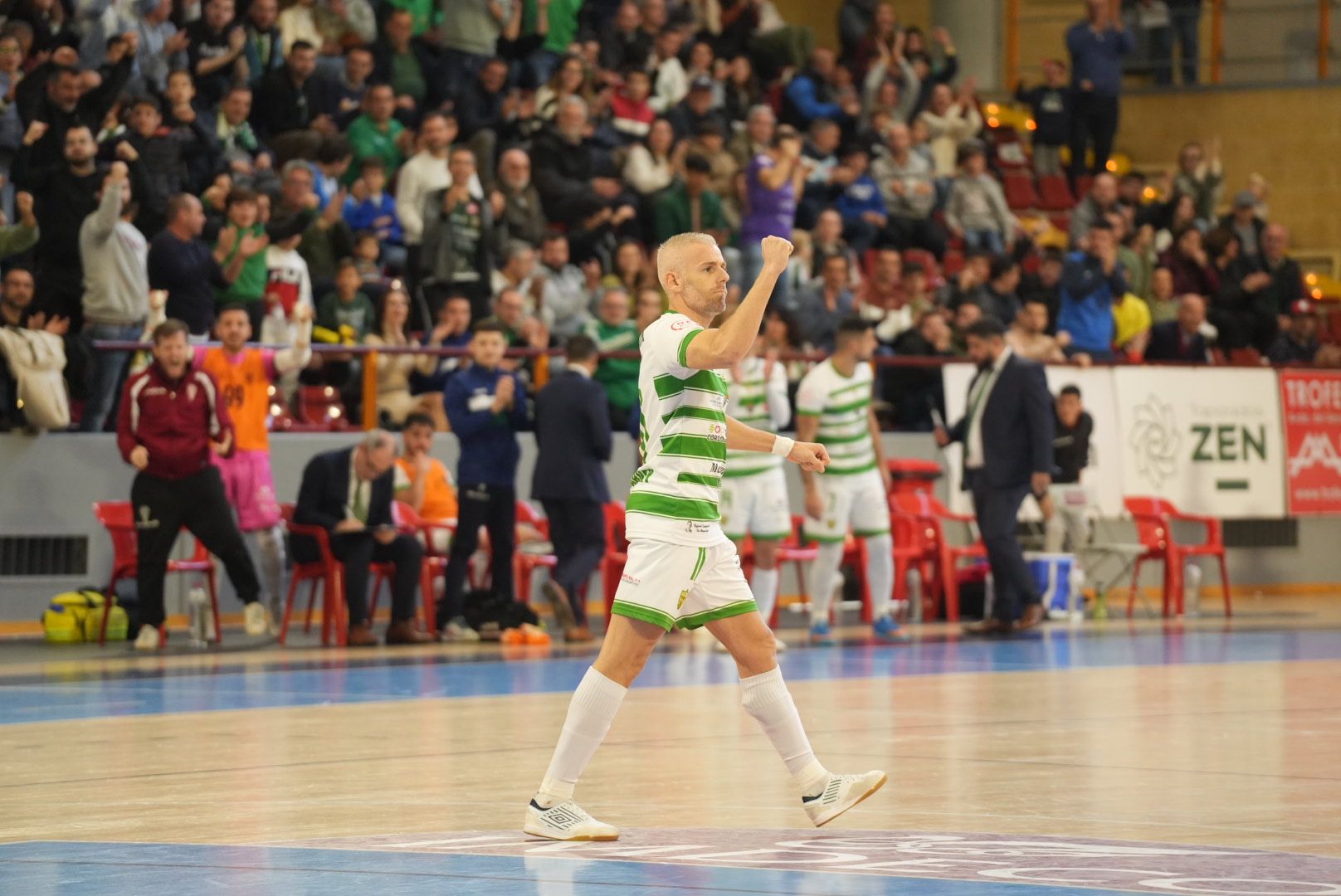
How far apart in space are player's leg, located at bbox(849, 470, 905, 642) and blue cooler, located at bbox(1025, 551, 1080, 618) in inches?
116

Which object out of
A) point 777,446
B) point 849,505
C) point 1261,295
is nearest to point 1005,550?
point 849,505

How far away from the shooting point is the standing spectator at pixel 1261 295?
78.2ft

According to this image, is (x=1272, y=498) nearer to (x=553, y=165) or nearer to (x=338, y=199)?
(x=553, y=165)

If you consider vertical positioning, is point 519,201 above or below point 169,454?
above

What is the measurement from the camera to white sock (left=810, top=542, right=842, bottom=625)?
52.5 ft

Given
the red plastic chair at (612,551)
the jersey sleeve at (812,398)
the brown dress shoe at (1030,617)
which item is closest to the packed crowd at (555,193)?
the red plastic chair at (612,551)

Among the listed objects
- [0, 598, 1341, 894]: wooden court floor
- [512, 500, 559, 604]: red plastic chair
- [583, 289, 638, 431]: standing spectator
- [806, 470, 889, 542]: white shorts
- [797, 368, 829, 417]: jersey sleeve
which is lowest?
[0, 598, 1341, 894]: wooden court floor

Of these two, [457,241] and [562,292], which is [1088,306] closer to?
[562,292]

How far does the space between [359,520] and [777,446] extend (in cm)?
892

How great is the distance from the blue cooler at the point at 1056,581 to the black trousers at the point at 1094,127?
30.1ft

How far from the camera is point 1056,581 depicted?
1878 cm

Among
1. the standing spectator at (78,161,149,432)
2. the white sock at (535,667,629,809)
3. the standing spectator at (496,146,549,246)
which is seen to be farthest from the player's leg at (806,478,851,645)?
the white sock at (535,667,629,809)

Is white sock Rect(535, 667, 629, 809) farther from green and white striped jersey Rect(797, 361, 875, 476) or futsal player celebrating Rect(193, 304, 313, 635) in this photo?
futsal player celebrating Rect(193, 304, 313, 635)

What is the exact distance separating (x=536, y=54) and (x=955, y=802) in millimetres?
15972
